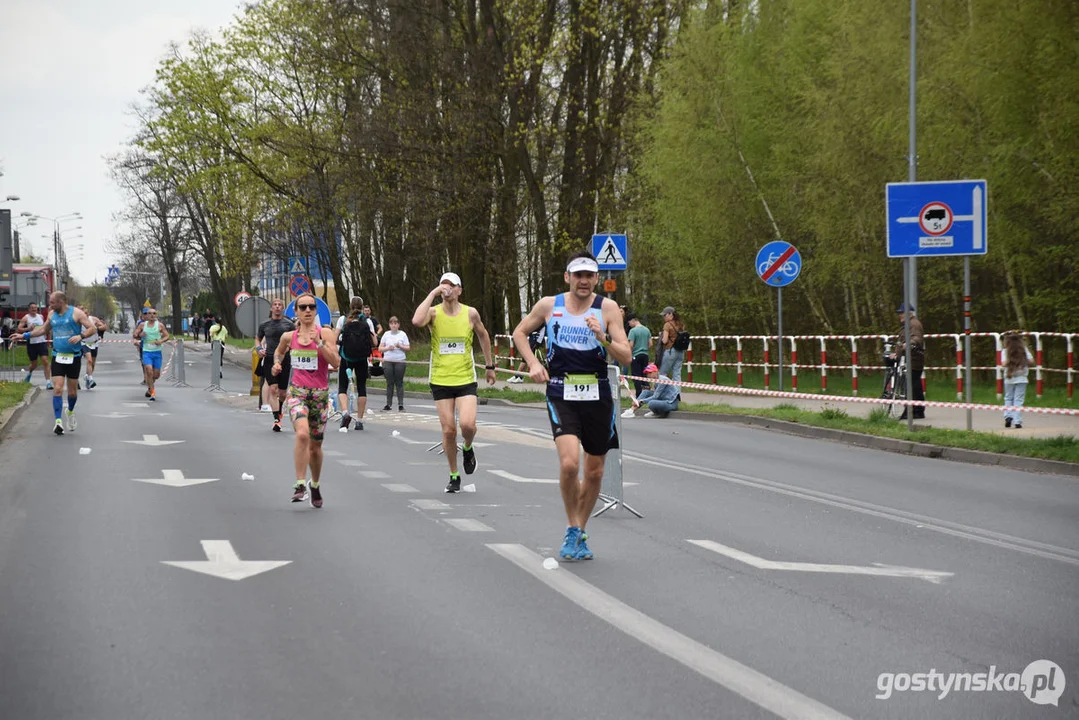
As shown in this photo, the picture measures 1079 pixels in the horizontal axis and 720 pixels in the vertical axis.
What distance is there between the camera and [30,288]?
147ft

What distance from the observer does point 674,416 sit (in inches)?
957

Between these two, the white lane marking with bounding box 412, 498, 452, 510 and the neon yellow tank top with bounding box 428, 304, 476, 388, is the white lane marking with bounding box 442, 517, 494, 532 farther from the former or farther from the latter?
the neon yellow tank top with bounding box 428, 304, 476, 388

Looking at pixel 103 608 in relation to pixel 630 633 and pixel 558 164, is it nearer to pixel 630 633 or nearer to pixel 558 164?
pixel 630 633

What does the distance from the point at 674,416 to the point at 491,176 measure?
1434 centimetres

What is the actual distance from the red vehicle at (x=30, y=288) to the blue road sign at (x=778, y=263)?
1538 centimetres

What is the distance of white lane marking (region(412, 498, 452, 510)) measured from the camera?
38.0ft

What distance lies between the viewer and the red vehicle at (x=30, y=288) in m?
37.6

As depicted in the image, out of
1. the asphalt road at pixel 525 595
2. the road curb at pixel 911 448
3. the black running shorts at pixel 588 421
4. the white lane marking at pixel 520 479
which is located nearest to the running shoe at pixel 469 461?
the asphalt road at pixel 525 595

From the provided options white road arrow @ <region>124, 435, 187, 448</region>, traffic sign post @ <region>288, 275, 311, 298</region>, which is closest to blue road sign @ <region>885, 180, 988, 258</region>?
white road arrow @ <region>124, 435, 187, 448</region>

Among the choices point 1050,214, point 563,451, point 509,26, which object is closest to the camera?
point 563,451

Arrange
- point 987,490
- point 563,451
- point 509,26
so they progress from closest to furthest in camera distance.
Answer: point 563,451 < point 987,490 < point 509,26

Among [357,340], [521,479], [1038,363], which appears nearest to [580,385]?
[521,479]

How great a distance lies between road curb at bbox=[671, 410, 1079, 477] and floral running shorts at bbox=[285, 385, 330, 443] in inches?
286

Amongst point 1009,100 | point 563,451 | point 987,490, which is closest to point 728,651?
point 563,451
